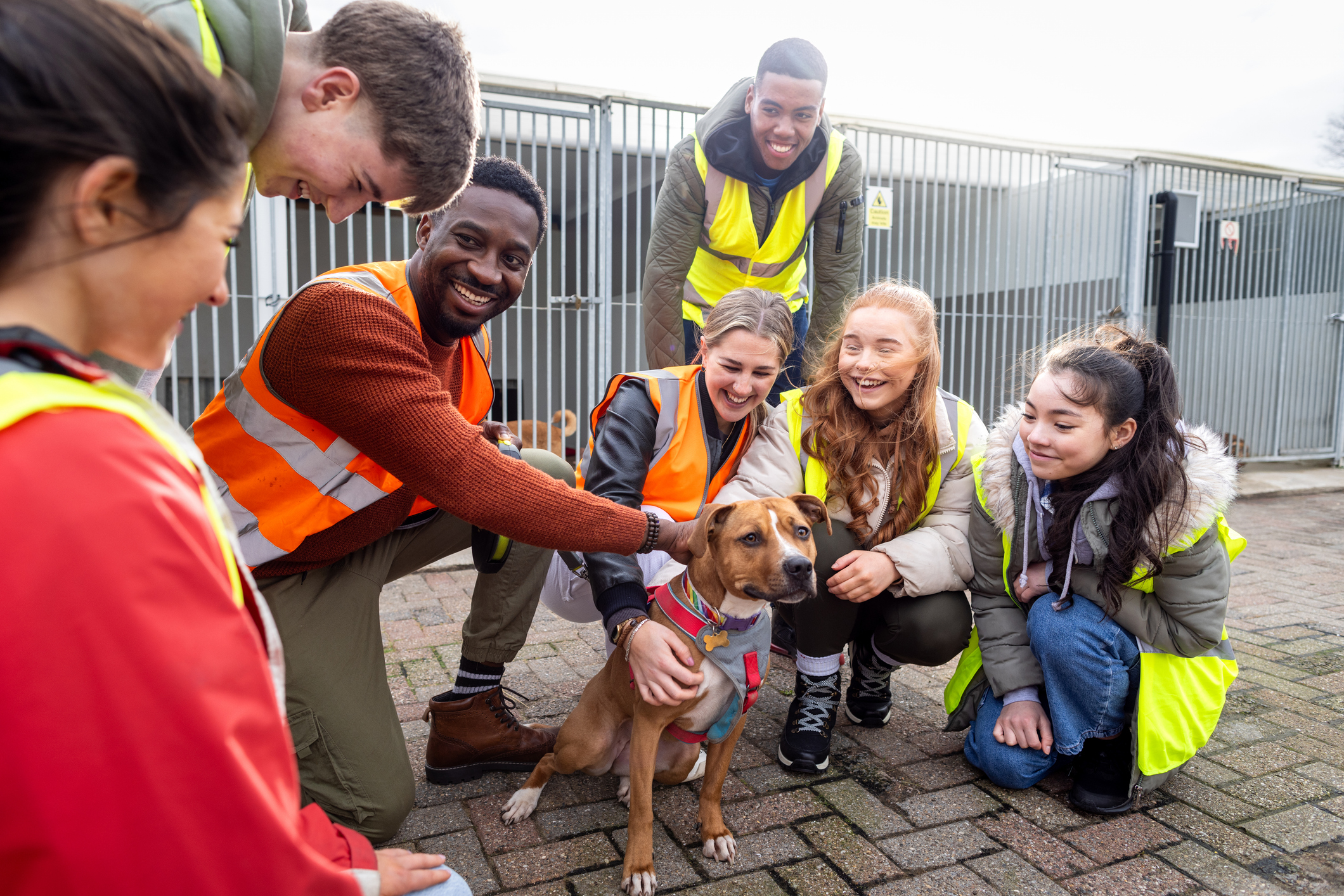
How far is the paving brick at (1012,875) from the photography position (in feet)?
7.37

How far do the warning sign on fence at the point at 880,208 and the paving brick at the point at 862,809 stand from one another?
660 centimetres

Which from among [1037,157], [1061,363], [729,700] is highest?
[1037,157]

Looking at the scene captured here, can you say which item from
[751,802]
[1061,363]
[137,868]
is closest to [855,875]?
[751,802]

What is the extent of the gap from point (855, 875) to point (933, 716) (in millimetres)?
1265

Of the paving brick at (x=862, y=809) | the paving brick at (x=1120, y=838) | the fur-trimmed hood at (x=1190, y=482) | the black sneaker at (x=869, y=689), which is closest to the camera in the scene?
the paving brick at (x=1120, y=838)

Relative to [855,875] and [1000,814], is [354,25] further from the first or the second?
[1000,814]

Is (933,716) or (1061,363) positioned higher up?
(1061,363)

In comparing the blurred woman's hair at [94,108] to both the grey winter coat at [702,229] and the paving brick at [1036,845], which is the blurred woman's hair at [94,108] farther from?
the grey winter coat at [702,229]

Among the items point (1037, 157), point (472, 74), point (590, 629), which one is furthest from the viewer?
point (1037, 157)

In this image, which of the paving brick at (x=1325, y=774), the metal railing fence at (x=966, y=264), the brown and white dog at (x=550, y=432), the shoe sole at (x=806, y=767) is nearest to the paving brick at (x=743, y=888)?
the shoe sole at (x=806, y=767)

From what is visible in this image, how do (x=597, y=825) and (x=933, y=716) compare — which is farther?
(x=933, y=716)

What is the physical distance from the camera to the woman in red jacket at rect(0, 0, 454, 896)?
27.4 inches

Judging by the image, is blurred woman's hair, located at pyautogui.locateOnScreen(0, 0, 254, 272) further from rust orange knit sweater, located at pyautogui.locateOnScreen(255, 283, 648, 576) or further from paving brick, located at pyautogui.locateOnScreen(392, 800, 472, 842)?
paving brick, located at pyautogui.locateOnScreen(392, 800, 472, 842)

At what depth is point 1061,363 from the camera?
112 inches
